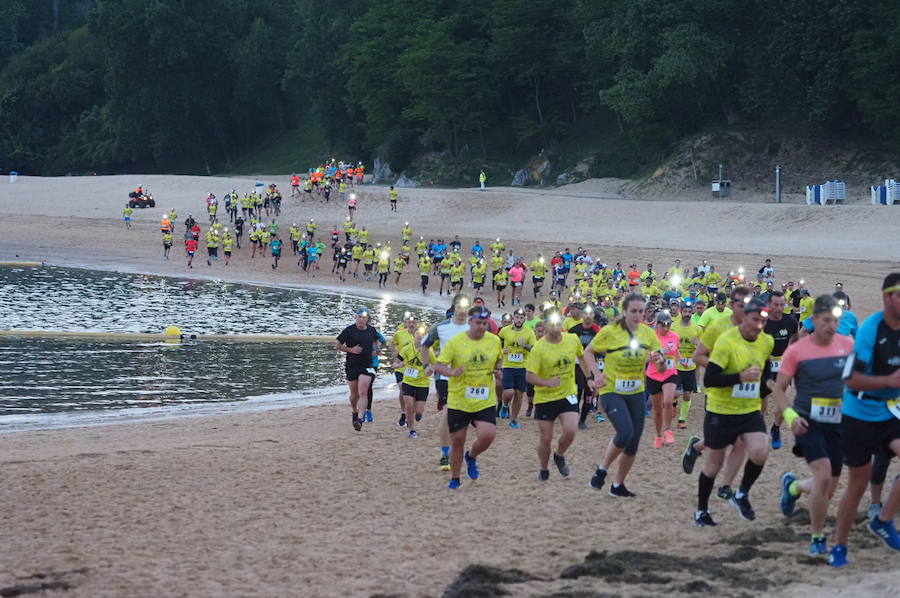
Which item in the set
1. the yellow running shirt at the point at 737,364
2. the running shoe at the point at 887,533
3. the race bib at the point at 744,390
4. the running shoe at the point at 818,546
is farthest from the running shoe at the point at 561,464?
the running shoe at the point at 887,533

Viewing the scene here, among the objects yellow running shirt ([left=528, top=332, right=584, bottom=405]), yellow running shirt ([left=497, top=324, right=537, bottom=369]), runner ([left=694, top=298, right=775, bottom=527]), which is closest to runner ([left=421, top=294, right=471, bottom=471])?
yellow running shirt ([left=528, top=332, right=584, bottom=405])

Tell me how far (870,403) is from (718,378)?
1.56 m

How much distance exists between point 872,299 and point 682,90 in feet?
95.0

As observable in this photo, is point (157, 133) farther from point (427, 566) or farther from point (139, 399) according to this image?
point (427, 566)

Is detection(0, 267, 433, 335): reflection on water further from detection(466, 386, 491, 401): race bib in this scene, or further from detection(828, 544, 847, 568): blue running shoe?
detection(828, 544, 847, 568): blue running shoe

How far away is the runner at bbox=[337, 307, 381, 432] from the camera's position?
15711 mm

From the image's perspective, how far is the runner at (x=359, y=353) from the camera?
15.7 metres

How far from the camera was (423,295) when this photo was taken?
40.3 m

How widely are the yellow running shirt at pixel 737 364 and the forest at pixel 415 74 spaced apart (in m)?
47.7

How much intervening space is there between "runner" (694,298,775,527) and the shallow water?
11491mm

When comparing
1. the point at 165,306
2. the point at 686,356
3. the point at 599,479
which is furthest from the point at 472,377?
the point at 165,306

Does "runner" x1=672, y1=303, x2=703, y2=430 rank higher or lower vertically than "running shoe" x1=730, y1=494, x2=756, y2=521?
higher

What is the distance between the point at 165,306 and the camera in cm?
3603

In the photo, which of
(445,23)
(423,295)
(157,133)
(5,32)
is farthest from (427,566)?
(5,32)
